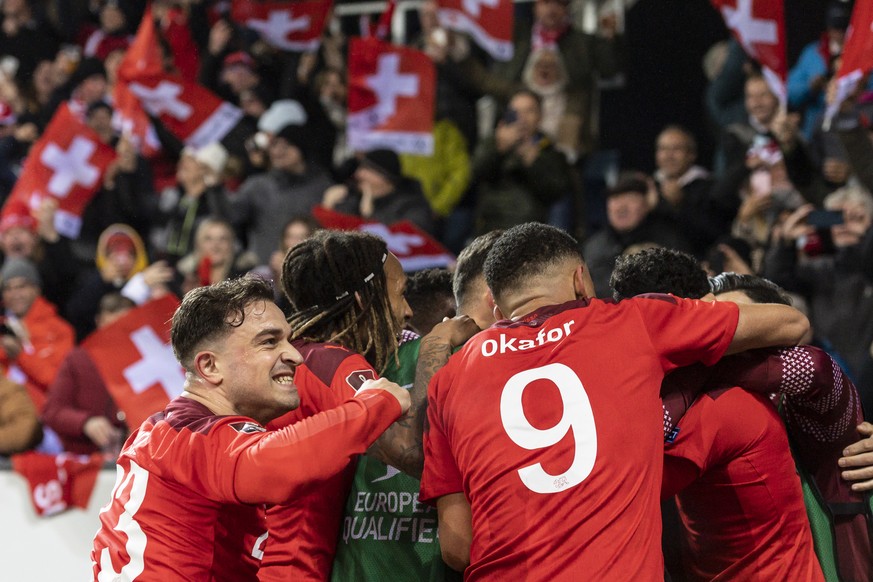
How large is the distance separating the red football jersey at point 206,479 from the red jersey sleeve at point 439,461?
0.14 m

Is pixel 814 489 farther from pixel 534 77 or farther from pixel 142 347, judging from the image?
pixel 534 77

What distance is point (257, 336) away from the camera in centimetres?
329

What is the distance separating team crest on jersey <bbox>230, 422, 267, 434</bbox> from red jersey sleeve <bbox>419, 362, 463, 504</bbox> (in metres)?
0.46

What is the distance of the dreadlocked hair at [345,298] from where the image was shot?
371 cm

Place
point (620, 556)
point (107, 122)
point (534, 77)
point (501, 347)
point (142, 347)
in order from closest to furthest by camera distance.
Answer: point (620, 556)
point (501, 347)
point (142, 347)
point (534, 77)
point (107, 122)

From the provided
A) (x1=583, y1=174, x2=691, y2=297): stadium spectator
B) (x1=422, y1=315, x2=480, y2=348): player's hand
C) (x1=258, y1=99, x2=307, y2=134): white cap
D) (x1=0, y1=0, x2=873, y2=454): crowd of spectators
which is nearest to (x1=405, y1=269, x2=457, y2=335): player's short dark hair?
(x1=422, y1=315, x2=480, y2=348): player's hand

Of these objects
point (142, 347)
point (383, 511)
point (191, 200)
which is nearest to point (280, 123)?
point (191, 200)

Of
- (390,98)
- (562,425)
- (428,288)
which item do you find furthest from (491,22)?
(562,425)

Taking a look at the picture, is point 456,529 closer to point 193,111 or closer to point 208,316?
point 208,316

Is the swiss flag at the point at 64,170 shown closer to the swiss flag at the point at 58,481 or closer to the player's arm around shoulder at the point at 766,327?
the swiss flag at the point at 58,481

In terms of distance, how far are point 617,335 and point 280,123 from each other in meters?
7.13

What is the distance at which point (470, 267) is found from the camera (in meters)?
3.71

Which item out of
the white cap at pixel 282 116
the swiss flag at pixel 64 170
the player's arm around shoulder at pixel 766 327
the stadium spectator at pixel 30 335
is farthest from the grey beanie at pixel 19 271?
the player's arm around shoulder at pixel 766 327

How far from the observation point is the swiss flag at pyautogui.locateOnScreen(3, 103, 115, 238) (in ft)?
33.2
